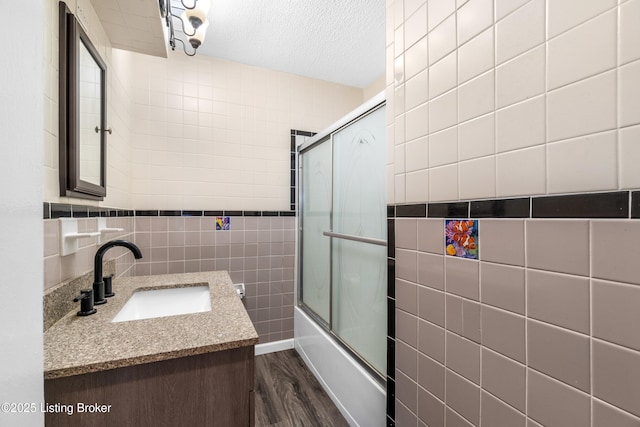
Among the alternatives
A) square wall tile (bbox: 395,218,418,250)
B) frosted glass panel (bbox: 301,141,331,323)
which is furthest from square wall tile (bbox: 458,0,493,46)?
frosted glass panel (bbox: 301,141,331,323)

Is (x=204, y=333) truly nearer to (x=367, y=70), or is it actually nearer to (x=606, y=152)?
(x=606, y=152)

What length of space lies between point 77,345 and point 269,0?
1.86m

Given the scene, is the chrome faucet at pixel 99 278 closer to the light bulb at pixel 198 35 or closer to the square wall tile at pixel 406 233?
the square wall tile at pixel 406 233

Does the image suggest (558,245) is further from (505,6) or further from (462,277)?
(505,6)

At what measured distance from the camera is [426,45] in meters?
0.93

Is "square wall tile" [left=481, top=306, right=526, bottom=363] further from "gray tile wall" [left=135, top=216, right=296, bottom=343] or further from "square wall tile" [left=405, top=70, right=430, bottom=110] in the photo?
"gray tile wall" [left=135, top=216, right=296, bottom=343]

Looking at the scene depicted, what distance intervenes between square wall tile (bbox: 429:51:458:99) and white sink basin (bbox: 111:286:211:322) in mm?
1275

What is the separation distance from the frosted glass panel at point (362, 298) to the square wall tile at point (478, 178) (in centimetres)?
57

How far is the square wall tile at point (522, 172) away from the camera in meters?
0.63

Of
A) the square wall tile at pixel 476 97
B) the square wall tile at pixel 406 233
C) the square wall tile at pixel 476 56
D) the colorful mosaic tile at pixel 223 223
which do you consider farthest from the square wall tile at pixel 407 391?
the colorful mosaic tile at pixel 223 223

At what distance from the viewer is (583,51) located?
0.56m

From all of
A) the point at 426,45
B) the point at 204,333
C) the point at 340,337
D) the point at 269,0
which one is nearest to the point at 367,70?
the point at 269,0

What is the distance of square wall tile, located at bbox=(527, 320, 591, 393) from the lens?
0.57 meters

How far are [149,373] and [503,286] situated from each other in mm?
968
